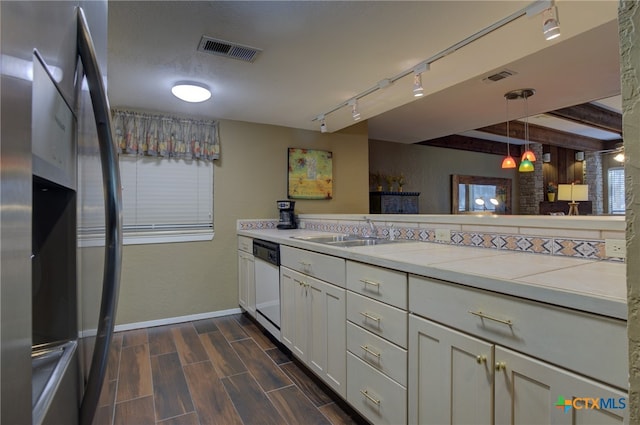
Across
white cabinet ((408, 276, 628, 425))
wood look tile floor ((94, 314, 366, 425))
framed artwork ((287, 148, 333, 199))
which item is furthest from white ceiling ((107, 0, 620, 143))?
wood look tile floor ((94, 314, 366, 425))

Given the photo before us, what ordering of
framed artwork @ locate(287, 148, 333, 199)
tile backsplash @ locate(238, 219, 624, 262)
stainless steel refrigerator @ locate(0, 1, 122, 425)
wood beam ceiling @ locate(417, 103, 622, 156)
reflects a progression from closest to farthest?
stainless steel refrigerator @ locate(0, 1, 122, 425) → tile backsplash @ locate(238, 219, 624, 262) → framed artwork @ locate(287, 148, 333, 199) → wood beam ceiling @ locate(417, 103, 622, 156)

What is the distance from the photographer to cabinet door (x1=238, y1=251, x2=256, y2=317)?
3172 millimetres

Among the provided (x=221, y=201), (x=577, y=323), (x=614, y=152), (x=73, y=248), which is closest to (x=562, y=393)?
(x=577, y=323)

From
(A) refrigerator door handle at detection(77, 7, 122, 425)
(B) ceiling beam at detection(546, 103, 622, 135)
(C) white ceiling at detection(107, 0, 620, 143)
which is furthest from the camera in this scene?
(B) ceiling beam at detection(546, 103, 622, 135)

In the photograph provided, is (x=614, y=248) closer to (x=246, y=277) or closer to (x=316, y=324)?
(x=316, y=324)

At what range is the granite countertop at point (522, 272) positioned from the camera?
883 millimetres

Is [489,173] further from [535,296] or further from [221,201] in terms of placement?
[535,296]

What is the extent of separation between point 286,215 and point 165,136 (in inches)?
58.9

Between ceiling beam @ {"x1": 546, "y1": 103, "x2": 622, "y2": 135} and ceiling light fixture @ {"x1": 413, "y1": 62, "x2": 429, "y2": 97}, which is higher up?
ceiling beam @ {"x1": 546, "y1": 103, "x2": 622, "y2": 135}

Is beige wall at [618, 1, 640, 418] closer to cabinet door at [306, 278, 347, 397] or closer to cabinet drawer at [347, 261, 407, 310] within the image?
cabinet drawer at [347, 261, 407, 310]

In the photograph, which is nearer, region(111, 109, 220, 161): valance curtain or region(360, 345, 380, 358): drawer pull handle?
region(360, 345, 380, 358): drawer pull handle

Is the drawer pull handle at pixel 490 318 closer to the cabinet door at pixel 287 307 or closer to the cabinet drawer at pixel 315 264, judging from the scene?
the cabinet drawer at pixel 315 264

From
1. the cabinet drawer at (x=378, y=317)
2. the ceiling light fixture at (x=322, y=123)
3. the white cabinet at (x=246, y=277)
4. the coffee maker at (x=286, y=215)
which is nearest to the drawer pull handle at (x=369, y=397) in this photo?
the cabinet drawer at (x=378, y=317)

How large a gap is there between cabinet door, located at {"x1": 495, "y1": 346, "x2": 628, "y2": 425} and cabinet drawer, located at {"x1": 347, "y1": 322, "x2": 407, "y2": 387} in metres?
0.42
